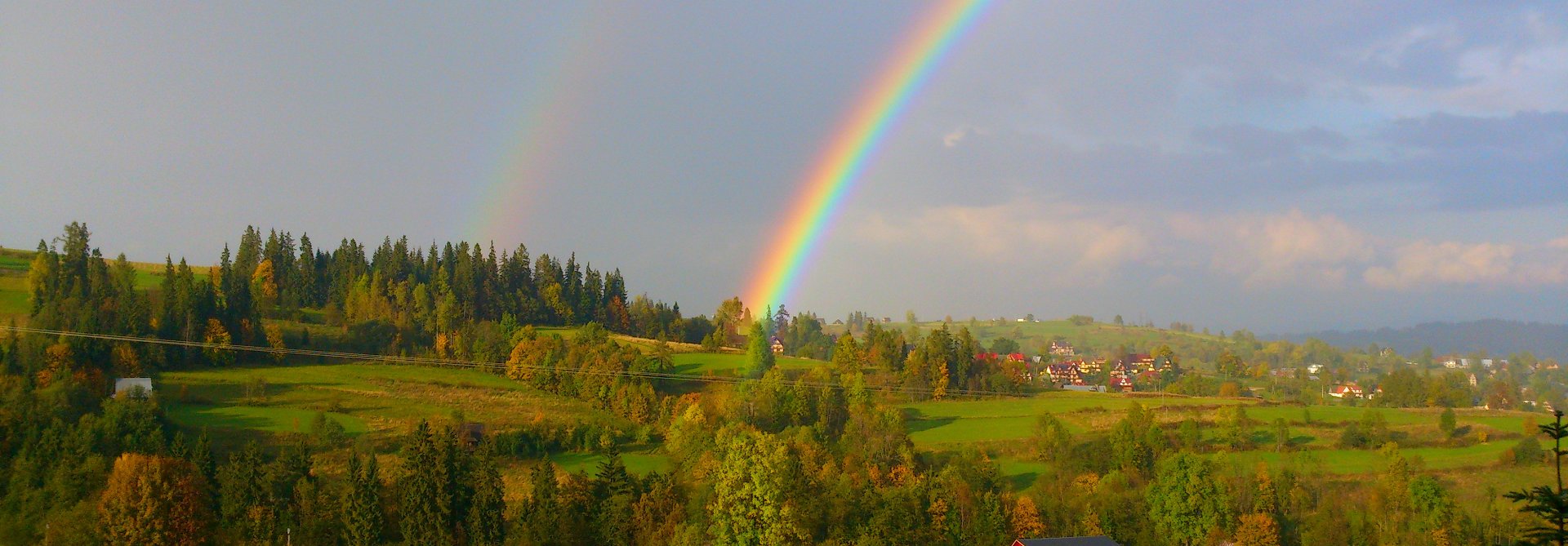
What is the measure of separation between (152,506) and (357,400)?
20436 millimetres

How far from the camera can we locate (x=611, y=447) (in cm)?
5378

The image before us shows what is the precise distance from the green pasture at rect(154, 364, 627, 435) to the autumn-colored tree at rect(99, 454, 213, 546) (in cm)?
1161

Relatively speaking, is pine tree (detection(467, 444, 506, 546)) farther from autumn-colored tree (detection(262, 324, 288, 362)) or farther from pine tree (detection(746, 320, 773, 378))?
pine tree (detection(746, 320, 773, 378))

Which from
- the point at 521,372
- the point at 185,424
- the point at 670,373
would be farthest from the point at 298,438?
the point at 670,373

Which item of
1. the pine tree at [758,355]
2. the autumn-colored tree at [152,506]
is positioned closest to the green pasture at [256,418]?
the autumn-colored tree at [152,506]

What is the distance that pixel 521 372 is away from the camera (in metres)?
66.1

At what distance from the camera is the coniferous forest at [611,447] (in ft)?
123

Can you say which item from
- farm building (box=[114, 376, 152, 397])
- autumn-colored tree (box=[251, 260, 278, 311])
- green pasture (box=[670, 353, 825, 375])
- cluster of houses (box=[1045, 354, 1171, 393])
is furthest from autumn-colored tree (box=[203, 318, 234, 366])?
cluster of houses (box=[1045, 354, 1171, 393])

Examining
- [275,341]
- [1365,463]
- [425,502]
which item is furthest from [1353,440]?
[275,341]

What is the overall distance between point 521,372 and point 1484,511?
4883 centimetres

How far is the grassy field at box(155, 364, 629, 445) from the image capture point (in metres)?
51.8

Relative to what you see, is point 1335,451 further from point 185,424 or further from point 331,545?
point 185,424

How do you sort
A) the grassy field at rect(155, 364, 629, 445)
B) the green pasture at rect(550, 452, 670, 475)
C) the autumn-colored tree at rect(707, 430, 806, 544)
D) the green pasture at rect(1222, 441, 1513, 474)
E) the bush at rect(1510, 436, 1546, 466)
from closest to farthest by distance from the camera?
1. the autumn-colored tree at rect(707, 430, 806, 544)
2. the green pasture at rect(550, 452, 670, 475)
3. the grassy field at rect(155, 364, 629, 445)
4. the green pasture at rect(1222, 441, 1513, 474)
5. the bush at rect(1510, 436, 1546, 466)

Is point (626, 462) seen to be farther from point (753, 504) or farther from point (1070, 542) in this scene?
point (1070, 542)
